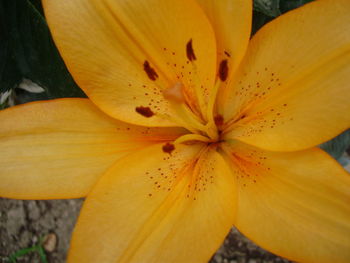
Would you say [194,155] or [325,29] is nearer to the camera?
[325,29]

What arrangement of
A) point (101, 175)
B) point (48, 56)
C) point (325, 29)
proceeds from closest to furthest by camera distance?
1. point (325, 29)
2. point (101, 175)
3. point (48, 56)

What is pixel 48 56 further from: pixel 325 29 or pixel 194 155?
pixel 325 29

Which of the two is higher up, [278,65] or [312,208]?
[278,65]

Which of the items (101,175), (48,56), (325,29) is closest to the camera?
(325,29)

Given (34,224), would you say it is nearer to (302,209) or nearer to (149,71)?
(149,71)

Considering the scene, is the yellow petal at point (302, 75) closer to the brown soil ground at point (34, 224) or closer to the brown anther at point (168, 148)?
the brown anther at point (168, 148)

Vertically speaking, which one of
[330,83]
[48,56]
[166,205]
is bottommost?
[166,205]

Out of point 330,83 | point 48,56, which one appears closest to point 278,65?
point 330,83

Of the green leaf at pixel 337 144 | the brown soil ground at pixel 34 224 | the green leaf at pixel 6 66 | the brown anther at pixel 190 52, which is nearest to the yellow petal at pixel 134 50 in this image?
the brown anther at pixel 190 52
